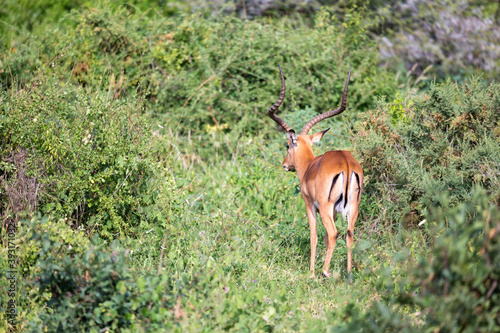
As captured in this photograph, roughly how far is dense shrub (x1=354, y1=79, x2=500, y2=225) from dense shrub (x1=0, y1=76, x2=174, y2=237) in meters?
2.35

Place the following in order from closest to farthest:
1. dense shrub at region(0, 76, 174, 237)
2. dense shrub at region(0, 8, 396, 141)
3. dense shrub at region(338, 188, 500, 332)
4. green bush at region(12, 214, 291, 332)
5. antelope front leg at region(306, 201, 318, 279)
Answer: dense shrub at region(338, 188, 500, 332)
green bush at region(12, 214, 291, 332)
dense shrub at region(0, 76, 174, 237)
antelope front leg at region(306, 201, 318, 279)
dense shrub at region(0, 8, 396, 141)

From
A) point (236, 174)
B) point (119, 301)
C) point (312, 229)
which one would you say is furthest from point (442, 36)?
point (119, 301)

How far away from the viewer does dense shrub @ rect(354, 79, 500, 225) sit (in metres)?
5.24

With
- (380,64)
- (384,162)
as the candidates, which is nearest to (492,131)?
(384,162)

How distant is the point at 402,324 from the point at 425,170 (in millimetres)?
2963

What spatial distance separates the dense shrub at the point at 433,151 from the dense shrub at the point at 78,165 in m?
2.35

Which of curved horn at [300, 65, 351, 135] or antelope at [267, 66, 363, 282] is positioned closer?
Answer: antelope at [267, 66, 363, 282]

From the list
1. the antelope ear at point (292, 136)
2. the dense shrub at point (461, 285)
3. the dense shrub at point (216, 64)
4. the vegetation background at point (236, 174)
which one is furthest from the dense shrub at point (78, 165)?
the dense shrub at point (461, 285)

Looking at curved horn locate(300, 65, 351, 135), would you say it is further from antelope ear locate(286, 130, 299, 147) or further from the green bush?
the green bush

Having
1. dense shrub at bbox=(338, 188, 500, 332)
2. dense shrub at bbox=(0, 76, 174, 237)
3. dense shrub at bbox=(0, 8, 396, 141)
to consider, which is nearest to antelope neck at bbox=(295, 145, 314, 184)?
dense shrub at bbox=(0, 76, 174, 237)

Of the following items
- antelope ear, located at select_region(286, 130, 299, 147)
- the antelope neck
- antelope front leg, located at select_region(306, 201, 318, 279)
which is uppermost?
antelope ear, located at select_region(286, 130, 299, 147)

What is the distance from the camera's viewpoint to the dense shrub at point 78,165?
15.3ft

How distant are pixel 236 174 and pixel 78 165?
2584mm

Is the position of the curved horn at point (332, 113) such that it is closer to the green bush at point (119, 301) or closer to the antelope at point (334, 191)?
the antelope at point (334, 191)
